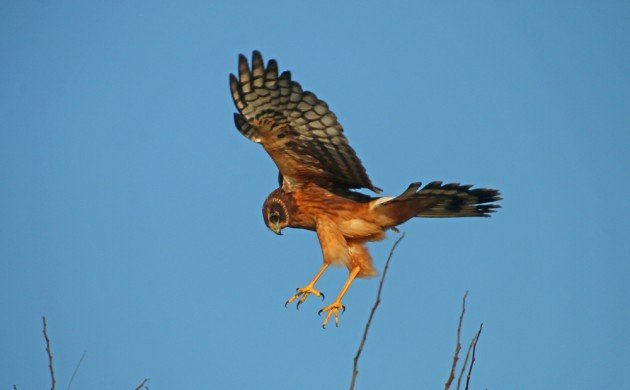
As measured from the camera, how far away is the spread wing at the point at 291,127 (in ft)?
19.5

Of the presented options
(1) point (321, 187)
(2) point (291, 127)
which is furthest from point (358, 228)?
(2) point (291, 127)

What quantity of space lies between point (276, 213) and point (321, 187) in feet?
1.49

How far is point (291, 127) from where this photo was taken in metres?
6.19

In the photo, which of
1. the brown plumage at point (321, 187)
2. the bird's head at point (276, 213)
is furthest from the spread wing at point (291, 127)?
the bird's head at point (276, 213)

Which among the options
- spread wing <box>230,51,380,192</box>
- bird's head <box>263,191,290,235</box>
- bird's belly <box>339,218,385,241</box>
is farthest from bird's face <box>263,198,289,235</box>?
bird's belly <box>339,218,385,241</box>

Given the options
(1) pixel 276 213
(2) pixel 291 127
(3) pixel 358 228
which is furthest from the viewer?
(1) pixel 276 213

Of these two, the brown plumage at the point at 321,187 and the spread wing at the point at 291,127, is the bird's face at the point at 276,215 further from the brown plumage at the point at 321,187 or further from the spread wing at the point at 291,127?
the spread wing at the point at 291,127

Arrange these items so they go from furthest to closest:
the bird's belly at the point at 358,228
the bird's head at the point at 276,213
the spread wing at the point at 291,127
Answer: the bird's head at the point at 276,213 → the bird's belly at the point at 358,228 → the spread wing at the point at 291,127

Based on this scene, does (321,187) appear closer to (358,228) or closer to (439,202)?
(358,228)

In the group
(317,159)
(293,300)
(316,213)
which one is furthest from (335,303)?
(317,159)

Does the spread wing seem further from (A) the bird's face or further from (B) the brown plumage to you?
(A) the bird's face

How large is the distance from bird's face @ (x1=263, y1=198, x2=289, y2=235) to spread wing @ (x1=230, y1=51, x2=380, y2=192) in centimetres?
25

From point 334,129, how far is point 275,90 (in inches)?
22.1

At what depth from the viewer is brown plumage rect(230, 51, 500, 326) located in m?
6.00
